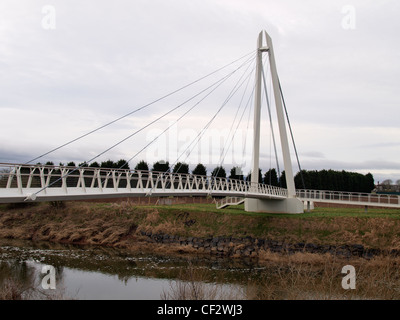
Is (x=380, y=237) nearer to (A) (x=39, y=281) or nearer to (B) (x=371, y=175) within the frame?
(A) (x=39, y=281)

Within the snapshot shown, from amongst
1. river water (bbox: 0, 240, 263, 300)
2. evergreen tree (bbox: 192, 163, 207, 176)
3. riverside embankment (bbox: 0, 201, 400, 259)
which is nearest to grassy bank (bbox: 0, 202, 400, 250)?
riverside embankment (bbox: 0, 201, 400, 259)

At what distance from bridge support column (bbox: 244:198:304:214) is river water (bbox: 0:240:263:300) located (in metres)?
7.00

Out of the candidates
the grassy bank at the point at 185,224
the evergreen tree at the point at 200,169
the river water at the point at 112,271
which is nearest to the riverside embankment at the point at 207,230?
the grassy bank at the point at 185,224

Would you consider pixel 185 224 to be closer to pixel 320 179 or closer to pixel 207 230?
pixel 207 230

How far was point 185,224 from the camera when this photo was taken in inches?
1067

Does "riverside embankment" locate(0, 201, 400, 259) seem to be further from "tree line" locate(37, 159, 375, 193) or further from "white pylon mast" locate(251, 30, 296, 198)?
"tree line" locate(37, 159, 375, 193)

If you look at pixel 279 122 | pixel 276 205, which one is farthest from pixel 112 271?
pixel 279 122

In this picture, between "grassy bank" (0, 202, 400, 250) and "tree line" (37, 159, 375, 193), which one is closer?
"grassy bank" (0, 202, 400, 250)

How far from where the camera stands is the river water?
14648 mm

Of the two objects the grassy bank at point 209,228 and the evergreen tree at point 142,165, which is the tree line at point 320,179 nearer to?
the evergreen tree at point 142,165

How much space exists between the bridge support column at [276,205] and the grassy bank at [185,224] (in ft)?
3.34

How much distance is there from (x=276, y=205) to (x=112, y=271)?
45.4 ft

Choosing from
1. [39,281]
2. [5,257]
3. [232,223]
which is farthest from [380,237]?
[5,257]
